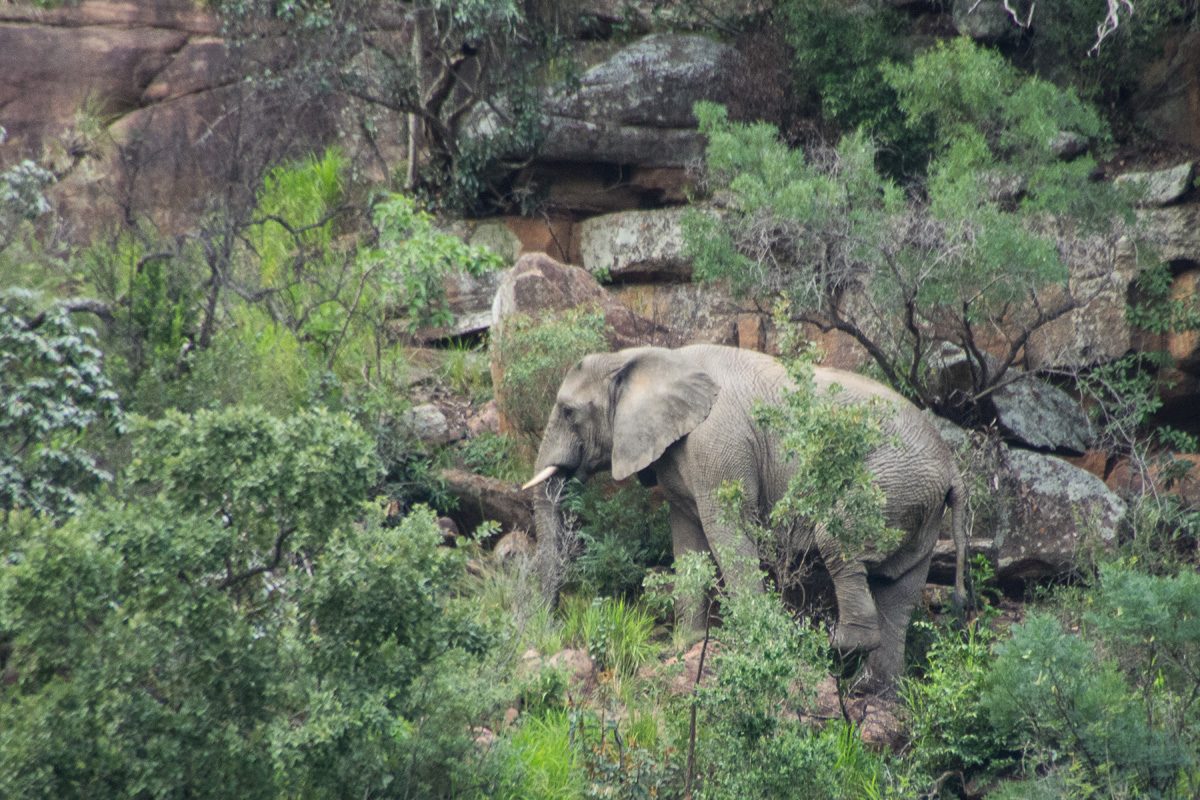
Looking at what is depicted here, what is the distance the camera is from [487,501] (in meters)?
13.5

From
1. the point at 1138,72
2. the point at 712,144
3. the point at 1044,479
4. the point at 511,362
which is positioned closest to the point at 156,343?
the point at 511,362

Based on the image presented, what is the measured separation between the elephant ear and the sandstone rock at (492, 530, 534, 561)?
1.12 m

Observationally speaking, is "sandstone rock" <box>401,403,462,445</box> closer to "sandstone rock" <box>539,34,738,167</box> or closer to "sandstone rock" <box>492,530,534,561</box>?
"sandstone rock" <box>492,530,534,561</box>

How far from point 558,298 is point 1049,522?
14.2ft

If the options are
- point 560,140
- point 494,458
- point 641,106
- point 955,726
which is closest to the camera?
point 955,726

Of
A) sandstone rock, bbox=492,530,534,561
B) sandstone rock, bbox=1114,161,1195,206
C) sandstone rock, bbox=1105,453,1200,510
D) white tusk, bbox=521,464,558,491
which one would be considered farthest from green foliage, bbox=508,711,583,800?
sandstone rock, bbox=1114,161,1195,206

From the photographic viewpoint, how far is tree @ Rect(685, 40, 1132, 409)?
44.6 feet

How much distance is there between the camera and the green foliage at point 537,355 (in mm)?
13383

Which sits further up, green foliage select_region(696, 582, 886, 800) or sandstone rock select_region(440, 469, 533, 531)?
green foliage select_region(696, 582, 886, 800)

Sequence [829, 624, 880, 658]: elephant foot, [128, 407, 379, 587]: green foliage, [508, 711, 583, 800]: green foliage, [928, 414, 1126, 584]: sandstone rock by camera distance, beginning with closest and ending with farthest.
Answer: [128, 407, 379, 587]: green foliage → [508, 711, 583, 800]: green foliage → [829, 624, 880, 658]: elephant foot → [928, 414, 1126, 584]: sandstone rock

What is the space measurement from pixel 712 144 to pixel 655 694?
5929 mm

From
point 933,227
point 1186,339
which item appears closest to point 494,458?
point 933,227

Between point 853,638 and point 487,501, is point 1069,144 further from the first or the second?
point 853,638

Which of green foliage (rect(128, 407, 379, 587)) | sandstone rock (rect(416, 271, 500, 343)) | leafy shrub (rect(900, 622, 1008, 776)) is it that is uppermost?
green foliage (rect(128, 407, 379, 587))
